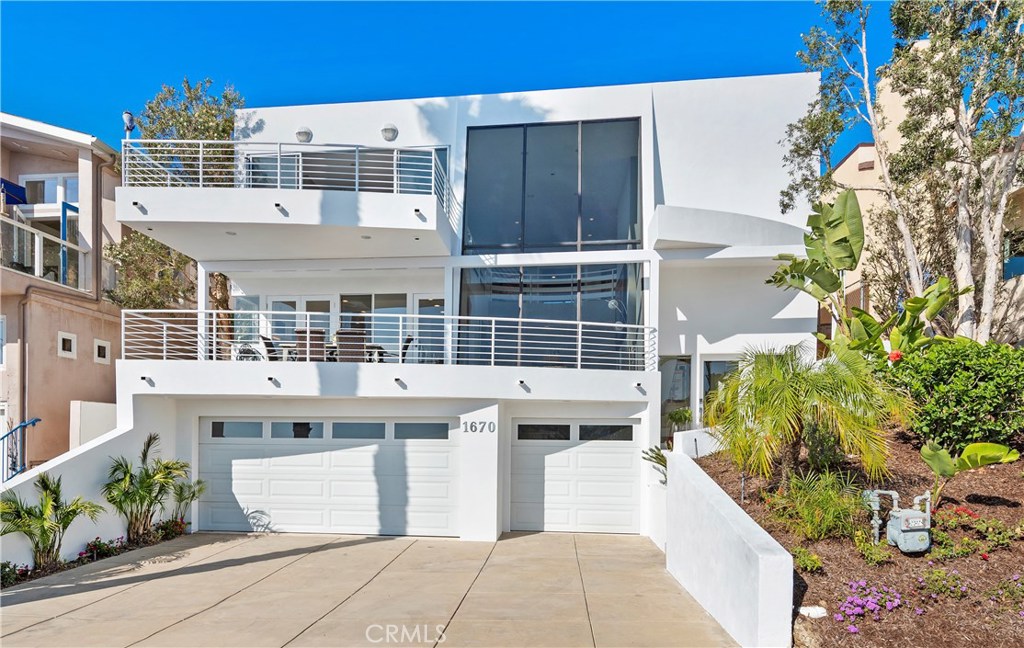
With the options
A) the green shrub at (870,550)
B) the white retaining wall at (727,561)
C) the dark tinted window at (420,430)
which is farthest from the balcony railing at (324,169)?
the green shrub at (870,550)

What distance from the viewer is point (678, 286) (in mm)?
15164

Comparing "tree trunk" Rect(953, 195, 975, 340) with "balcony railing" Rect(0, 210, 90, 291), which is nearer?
"tree trunk" Rect(953, 195, 975, 340)

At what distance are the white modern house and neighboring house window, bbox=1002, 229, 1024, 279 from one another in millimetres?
5209

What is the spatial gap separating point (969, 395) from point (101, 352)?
19020 mm

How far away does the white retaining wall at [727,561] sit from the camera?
6.07 metres

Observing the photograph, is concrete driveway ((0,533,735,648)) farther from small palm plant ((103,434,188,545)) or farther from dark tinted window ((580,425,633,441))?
dark tinted window ((580,425,633,441))

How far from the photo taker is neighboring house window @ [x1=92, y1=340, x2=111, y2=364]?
16734mm

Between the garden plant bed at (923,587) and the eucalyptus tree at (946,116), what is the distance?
6.08 meters

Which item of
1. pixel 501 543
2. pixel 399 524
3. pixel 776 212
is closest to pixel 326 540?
pixel 399 524

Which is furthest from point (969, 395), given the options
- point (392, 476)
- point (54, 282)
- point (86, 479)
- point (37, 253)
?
point (37, 253)

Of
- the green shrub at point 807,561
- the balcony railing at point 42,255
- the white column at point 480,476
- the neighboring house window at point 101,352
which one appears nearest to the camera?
the green shrub at point 807,561

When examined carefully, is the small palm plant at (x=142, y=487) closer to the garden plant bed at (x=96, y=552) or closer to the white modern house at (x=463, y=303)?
the garden plant bed at (x=96, y=552)

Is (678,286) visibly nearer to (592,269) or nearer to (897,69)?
(592,269)

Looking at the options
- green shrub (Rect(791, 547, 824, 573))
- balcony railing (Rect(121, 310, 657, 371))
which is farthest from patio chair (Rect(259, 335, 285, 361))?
green shrub (Rect(791, 547, 824, 573))
